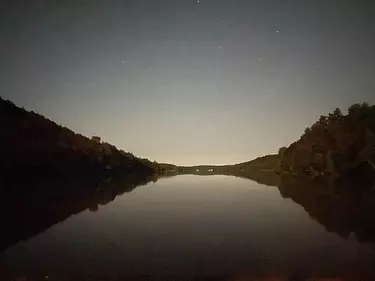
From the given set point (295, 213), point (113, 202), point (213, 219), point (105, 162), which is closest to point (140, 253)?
point (213, 219)

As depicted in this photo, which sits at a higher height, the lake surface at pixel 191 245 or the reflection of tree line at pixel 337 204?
the reflection of tree line at pixel 337 204

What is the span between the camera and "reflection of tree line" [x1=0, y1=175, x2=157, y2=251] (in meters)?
6.96

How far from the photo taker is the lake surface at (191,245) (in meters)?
5.07

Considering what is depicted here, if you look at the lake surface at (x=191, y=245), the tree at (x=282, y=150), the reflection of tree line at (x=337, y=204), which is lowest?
the lake surface at (x=191, y=245)

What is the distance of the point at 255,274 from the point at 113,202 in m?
6.13

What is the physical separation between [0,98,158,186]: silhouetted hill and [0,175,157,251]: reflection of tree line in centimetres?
39

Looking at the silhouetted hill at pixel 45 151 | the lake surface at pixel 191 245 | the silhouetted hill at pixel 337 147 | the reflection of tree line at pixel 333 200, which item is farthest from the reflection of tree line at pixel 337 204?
the silhouetted hill at pixel 45 151

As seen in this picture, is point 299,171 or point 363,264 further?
point 299,171

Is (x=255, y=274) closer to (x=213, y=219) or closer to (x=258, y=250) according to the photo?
(x=258, y=250)

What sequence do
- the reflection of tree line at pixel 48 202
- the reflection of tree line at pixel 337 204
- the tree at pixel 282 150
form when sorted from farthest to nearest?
the tree at pixel 282 150
the reflection of tree line at pixel 48 202
the reflection of tree line at pixel 337 204

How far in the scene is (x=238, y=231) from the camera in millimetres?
6980

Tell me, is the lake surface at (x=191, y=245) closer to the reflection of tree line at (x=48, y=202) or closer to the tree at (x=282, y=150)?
the reflection of tree line at (x=48, y=202)

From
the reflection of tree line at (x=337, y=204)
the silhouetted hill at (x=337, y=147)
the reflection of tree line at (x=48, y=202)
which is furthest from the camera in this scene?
the silhouetted hill at (x=337, y=147)

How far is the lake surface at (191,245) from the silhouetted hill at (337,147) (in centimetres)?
163
